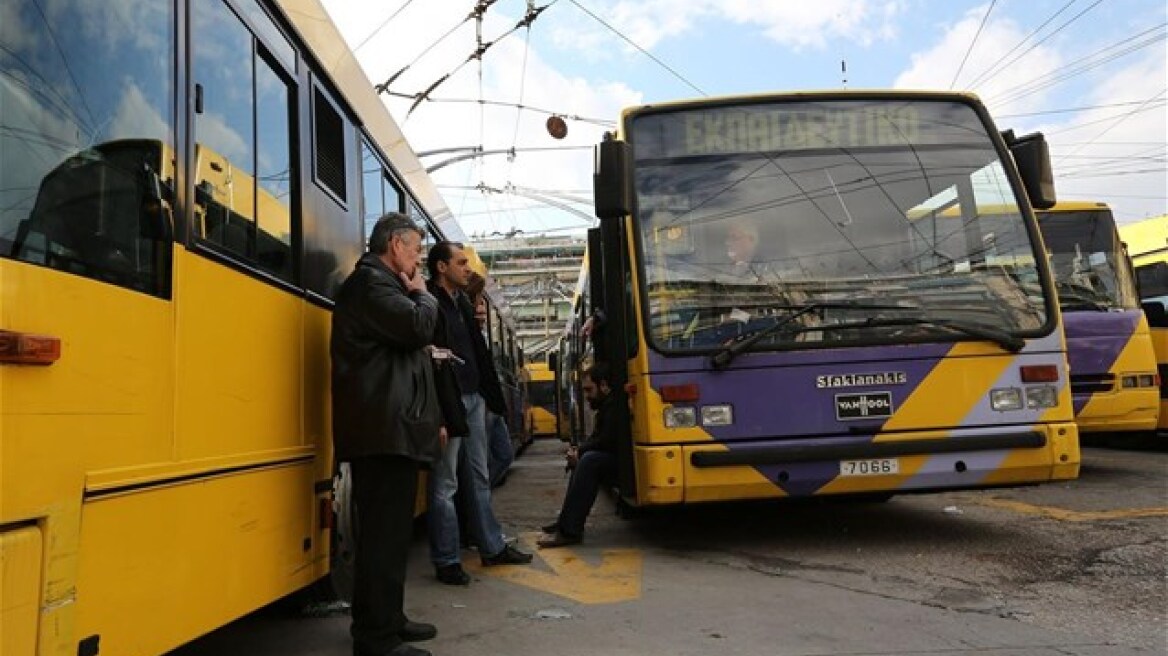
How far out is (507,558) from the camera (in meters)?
5.34

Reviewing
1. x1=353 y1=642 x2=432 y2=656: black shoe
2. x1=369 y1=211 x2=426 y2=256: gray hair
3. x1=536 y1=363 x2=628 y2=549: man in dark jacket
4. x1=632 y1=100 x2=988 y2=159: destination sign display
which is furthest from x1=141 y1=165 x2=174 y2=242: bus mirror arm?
x1=536 y1=363 x2=628 y2=549: man in dark jacket

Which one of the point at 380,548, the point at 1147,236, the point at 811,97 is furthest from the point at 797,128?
the point at 1147,236

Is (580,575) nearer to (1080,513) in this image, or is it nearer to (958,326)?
(958,326)

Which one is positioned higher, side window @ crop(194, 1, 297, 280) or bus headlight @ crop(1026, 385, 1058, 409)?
side window @ crop(194, 1, 297, 280)

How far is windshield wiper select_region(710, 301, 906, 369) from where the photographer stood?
5.19 metres

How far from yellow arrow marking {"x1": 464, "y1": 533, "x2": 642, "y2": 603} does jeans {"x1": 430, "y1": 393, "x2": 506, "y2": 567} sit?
235 millimetres

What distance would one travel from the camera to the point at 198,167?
2.80 meters

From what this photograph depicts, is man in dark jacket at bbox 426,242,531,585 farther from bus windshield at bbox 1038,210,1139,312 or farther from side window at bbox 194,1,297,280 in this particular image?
bus windshield at bbox 1038,210,1139,312

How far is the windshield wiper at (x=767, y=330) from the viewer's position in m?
5.19

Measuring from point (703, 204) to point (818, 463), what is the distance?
5.83ft

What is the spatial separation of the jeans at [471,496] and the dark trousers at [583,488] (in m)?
0.83

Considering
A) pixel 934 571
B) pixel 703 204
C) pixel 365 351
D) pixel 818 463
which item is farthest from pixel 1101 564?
pixel 365 351

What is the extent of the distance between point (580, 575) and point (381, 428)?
2197 mm

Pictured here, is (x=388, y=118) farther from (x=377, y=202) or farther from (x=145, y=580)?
(x=145, y=580)
